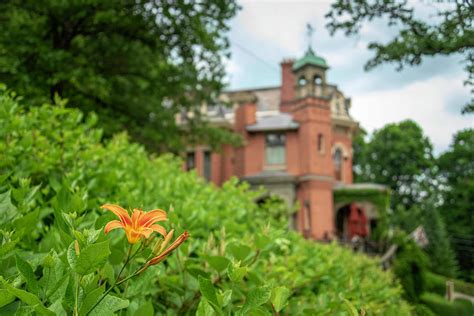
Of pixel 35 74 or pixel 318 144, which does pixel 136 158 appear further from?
pixel 318 144

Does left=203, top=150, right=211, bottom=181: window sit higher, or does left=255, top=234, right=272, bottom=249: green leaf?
left=203, top=150, right=211, bottom=181: window

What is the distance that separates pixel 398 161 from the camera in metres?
42.7

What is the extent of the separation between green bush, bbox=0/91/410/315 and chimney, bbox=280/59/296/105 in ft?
92.6

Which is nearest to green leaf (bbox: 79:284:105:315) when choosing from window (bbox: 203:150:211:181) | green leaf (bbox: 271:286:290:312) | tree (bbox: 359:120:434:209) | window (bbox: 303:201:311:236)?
green leaf (bbox: 271:286:290:312)

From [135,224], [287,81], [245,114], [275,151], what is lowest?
[135,224]

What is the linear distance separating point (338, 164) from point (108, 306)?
1263 inches

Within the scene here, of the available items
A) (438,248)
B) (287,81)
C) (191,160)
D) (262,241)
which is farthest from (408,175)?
(262,241)

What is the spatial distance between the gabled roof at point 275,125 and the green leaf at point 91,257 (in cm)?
2720

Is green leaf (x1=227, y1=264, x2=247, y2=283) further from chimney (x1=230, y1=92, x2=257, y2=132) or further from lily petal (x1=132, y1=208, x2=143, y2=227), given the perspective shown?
chimney (x1=230, y1=92, x2=257, y2=132)

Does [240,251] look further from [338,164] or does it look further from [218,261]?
[338,164]

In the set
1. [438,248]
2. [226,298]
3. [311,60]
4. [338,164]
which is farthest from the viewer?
[338,164]

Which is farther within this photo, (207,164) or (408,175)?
(408,175)

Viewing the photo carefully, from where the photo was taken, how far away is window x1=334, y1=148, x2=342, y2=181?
32.0m

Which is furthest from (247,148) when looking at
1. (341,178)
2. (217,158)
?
(341,178)
